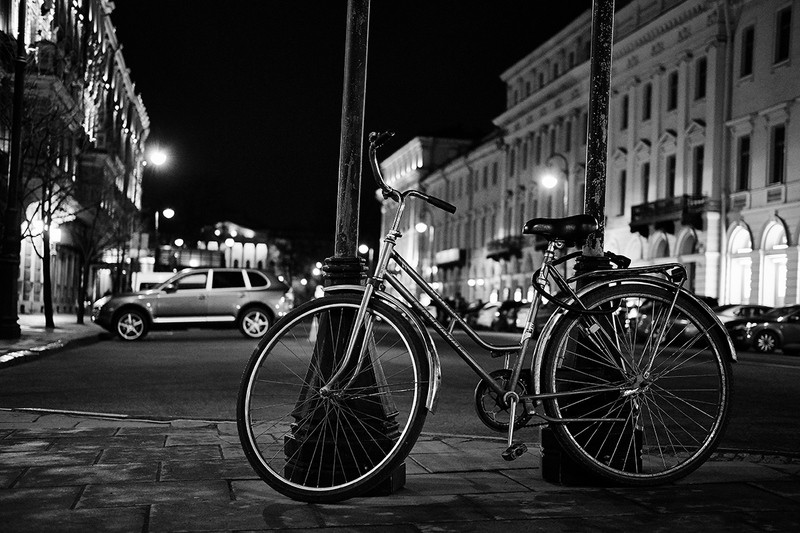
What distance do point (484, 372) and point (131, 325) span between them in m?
22.2

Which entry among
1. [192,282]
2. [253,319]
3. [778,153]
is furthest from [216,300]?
[778,153]

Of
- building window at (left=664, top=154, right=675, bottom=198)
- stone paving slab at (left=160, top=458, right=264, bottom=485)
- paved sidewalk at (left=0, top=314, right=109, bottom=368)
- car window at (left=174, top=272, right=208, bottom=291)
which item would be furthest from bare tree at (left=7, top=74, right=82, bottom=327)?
building window at (left=664, top=154, right=675, bottom=198)

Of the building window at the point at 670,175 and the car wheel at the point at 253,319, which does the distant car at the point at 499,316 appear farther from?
the car wheel at the point at 253,319

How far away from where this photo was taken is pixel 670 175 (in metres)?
49.1

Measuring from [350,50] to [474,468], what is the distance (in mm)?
2378

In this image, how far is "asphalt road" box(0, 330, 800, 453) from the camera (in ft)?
28.8

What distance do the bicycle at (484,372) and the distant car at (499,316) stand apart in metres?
35.6

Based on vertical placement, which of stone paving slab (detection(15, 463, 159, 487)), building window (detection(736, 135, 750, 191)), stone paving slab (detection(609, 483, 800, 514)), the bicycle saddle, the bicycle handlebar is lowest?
stone paving slab (detection(15, 463, 159, 487))

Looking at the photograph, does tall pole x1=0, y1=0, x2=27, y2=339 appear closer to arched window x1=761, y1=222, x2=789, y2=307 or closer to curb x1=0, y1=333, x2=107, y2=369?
curb x1=0, y1=333, x2=107, y2=369

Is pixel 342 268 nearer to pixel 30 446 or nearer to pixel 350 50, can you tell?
pixel 350 50

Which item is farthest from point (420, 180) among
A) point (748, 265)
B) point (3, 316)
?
point (3, 316)

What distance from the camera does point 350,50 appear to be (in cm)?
570

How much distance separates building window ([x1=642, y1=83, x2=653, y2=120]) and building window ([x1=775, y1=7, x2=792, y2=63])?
38.5 feet

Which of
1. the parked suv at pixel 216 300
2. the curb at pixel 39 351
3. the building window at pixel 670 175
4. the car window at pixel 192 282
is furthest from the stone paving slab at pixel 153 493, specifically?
the building window at pixel 670 175
